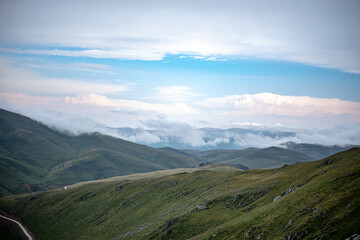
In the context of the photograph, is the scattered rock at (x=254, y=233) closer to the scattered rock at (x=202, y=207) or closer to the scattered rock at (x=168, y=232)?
the scattered rock at (x=168, y=232)

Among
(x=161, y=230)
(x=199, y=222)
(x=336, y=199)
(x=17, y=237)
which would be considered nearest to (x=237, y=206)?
(x=199, y=222)

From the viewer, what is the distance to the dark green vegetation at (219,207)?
4559cm

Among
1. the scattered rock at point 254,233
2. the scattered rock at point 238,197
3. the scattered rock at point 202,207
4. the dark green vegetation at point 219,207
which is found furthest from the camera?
the scattered rock at point 202,207

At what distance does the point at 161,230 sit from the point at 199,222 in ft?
45.7

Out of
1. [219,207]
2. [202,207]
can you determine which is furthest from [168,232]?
[219,207]

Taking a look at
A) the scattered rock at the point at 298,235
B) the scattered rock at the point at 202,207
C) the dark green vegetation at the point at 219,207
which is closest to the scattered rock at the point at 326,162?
the dark green vegetation at the point at 219,207

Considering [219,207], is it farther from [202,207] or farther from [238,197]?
[238,197]

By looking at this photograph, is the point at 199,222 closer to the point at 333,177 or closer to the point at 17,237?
the point at 333,177

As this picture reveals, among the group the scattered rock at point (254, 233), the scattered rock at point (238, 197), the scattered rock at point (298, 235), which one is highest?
the scattered rock at point (298, 235)

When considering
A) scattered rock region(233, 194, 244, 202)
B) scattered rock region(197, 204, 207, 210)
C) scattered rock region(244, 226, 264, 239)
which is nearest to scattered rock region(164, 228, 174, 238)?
scattered rock region(197, 204, 207, 210)

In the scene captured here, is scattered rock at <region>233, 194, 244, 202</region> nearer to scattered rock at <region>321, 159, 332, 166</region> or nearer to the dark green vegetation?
the dark green vegetation

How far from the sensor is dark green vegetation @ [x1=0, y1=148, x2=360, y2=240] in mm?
45594

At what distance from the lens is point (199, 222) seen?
272 feet

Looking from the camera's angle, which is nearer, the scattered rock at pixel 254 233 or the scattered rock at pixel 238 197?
the scattered rock at pixel 254 233
